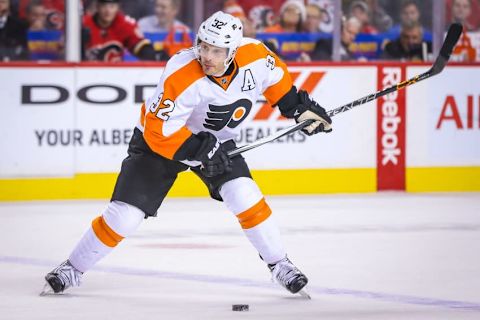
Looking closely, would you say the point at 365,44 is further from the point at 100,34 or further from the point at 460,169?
the point at 100,34

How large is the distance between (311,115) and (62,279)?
3.81ft

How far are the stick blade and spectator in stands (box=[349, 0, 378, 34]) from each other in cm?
344

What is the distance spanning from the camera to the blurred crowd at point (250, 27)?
28.8ft

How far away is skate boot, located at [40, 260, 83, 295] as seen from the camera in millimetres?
5461

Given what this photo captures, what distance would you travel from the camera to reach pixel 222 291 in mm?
Result: 5633

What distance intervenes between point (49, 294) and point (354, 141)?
4074mm

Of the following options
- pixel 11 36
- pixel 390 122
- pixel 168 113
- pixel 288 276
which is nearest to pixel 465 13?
pixel 390 122

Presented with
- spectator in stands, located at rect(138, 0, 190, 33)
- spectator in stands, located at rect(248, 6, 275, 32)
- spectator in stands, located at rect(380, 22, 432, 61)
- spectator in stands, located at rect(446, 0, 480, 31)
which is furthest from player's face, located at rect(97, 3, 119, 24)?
spectator in stands, located at rect(446, 0, 480, 31)

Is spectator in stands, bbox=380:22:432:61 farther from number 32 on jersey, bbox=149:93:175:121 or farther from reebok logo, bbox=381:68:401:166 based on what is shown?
number 32 on jersey, bbox=149:93:175:121

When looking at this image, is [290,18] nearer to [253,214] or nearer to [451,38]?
[451,38]

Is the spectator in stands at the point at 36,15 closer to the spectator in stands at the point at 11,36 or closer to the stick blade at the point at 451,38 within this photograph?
the spectator in stands at the point at 11,36

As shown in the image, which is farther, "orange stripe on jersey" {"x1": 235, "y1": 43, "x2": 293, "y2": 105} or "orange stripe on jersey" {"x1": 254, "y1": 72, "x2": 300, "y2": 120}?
"orange stripe on jersey" {"x1": 254, "y1": 72, "x2": 300, "y2": 120}

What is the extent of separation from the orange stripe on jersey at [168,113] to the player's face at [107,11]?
3.72 m

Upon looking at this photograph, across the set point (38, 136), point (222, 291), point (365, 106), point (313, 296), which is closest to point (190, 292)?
point (222, 291)
